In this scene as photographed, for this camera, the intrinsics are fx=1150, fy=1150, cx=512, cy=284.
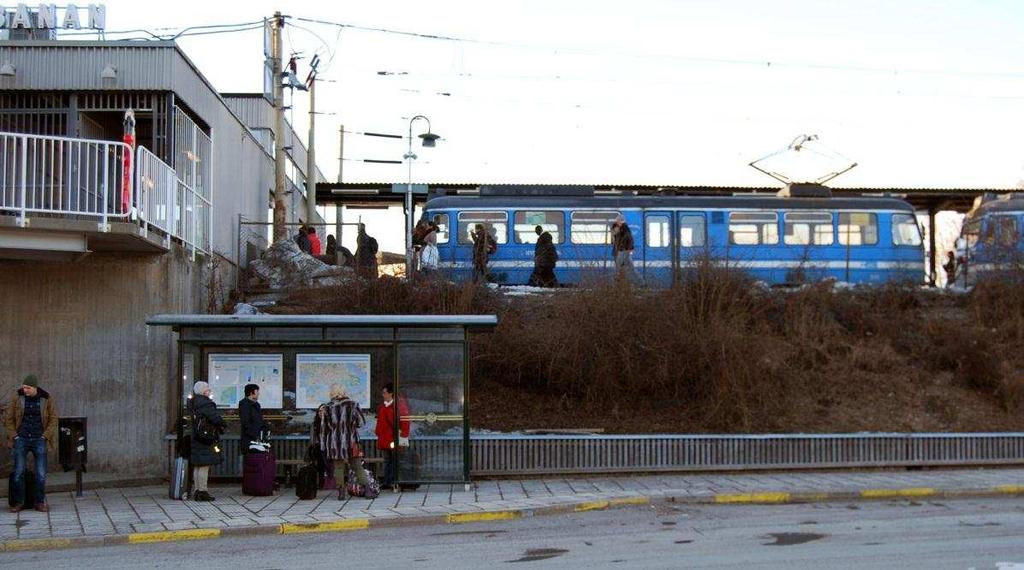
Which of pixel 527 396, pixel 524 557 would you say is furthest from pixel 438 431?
pixel 524 557

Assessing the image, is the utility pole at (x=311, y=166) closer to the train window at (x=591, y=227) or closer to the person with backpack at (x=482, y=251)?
the person with backpack at (x=482, y=251)

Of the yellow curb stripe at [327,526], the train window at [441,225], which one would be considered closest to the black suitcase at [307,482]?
the yellow curb stripe at [327,526]

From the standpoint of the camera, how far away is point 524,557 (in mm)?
11766

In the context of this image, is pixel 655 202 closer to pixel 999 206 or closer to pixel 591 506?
pixel 999 206

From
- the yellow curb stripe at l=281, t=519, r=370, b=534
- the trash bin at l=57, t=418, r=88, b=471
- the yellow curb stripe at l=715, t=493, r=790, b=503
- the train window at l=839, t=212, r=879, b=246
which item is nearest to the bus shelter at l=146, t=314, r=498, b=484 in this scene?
the trash bin at l=57, t=418, r=88, b=471

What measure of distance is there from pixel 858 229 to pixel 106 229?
19697mm

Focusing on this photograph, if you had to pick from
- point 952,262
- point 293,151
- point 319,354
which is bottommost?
point 319,354

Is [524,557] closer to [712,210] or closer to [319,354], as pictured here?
[319,354]

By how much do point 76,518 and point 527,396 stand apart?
946 centimetres

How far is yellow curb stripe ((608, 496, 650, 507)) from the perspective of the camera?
52.5 feet

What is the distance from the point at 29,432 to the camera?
1512 centimetres

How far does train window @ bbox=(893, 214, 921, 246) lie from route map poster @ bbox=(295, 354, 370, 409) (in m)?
16.8

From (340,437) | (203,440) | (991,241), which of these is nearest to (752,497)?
(340,437)

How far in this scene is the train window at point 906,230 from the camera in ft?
97.0
